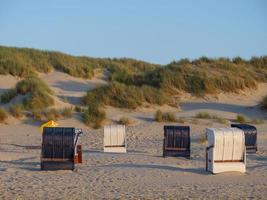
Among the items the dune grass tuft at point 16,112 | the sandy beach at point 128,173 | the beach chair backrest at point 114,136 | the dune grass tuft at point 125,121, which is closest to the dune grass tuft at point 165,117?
the sandy beach at point 128,173

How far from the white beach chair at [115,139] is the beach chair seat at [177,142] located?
1757mm

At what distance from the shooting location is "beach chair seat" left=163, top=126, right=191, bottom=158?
16656 millimetres

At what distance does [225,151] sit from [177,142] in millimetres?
3466

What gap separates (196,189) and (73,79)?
94.7ft

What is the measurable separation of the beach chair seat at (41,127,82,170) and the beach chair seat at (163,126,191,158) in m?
3.31

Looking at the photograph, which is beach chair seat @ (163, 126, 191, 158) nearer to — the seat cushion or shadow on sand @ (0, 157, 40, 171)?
the seat cushion

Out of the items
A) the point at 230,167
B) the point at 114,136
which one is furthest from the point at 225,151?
the point at 114,136

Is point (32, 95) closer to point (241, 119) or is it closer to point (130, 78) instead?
point (241, 119)

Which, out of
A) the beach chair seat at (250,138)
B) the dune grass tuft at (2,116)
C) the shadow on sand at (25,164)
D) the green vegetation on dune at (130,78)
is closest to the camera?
the shadow on sand at (25,164)

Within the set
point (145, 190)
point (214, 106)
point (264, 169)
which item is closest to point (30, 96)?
point (214, 106)

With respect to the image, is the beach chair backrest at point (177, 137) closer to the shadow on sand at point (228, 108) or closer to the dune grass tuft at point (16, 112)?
the dune grass tuft at point (16, 112)

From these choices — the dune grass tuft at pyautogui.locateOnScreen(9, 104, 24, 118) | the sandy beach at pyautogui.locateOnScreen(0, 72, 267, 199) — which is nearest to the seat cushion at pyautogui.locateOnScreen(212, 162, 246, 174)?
the sandy beach at pyautogui.locateOnScreen(0, 72, 267, 199)

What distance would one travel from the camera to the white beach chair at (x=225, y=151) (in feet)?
43.4

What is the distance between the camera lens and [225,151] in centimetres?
1334
